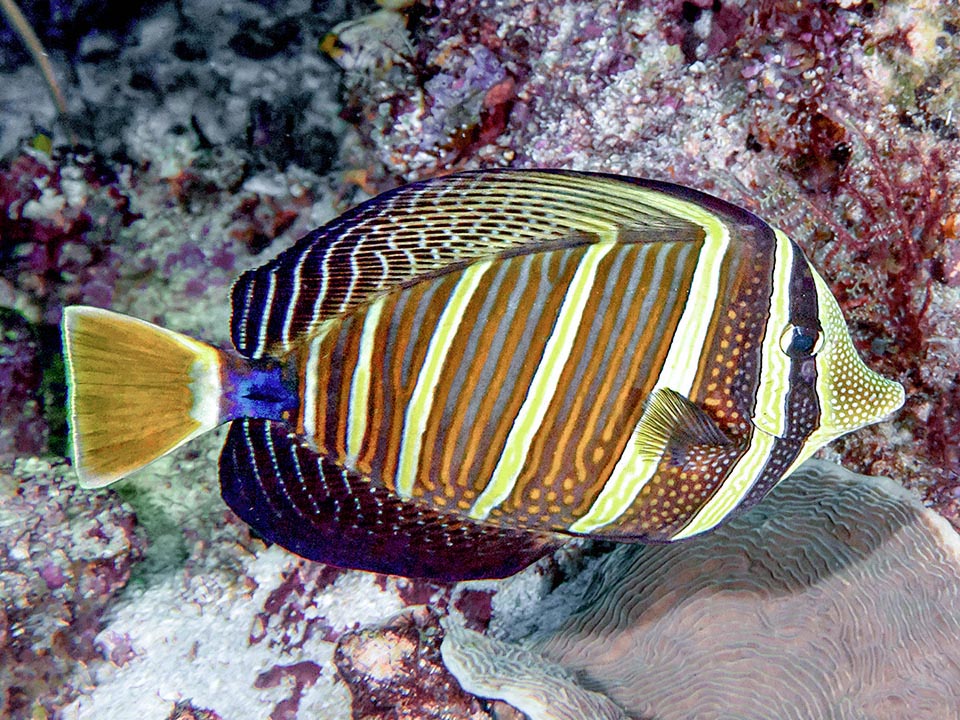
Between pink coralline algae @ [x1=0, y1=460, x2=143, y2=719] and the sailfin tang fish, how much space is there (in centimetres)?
149

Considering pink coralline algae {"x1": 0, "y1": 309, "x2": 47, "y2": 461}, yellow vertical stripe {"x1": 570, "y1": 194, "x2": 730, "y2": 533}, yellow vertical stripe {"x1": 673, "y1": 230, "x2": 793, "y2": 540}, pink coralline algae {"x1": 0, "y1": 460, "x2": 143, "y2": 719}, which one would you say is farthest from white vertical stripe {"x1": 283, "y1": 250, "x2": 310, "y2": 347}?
pink coralline algae {"x1": 0, "y1": 309, "x2": 47, "y2": 461}

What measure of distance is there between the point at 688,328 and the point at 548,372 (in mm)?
334

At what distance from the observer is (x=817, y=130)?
7.55 feet

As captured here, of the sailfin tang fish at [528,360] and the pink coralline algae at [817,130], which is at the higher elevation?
the pink coralline algae at [817,130]

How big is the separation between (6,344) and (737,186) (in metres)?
3.06

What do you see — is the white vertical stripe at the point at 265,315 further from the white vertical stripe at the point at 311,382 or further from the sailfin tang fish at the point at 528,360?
the white vertical stripe at the point at 311,382

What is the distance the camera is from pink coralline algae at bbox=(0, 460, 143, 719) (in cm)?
262

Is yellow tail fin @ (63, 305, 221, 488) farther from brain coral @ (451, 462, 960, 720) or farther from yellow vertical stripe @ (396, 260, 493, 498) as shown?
brain coral @ (451, 462, 960, 720)

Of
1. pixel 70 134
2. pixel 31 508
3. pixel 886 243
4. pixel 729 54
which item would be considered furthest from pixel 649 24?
pixel 31 508

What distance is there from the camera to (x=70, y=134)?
3023 mm

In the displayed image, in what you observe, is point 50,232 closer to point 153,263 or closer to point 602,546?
point 153,263

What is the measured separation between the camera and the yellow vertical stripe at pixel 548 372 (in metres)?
1.58

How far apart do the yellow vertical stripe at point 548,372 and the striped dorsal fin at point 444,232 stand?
74 millimetres

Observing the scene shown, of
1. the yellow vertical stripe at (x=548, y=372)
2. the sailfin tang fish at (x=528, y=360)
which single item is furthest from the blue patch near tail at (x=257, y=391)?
the yellow vertical stripe at (x=548, y=372)
